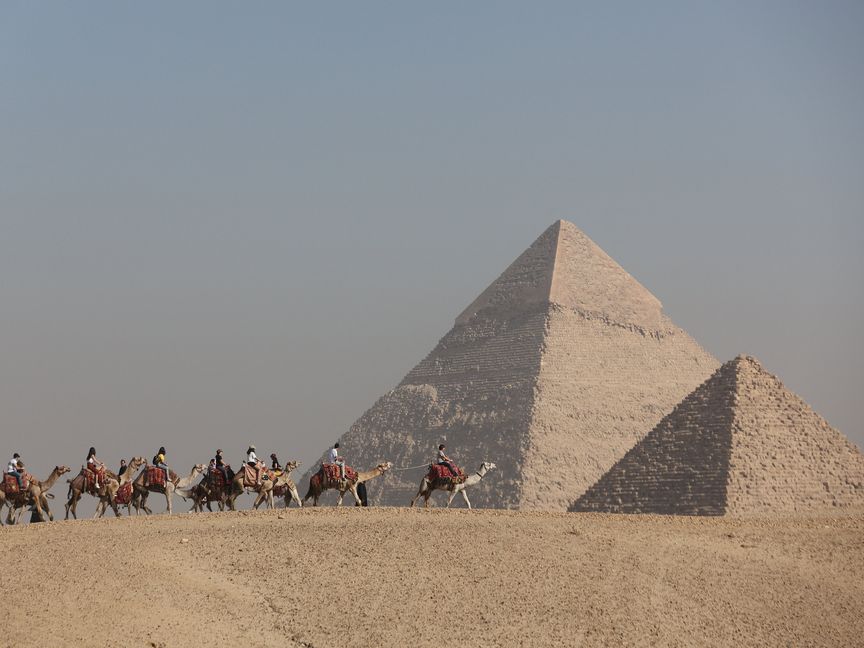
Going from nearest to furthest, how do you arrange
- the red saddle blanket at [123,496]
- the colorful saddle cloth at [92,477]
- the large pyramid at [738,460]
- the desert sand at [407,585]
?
the desert sand at [407,585]
the colorful saddle cloth at [92,477]
the red saddle blanket at [123,496]
the large pyramid at [738,460]

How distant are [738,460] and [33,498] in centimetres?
2400

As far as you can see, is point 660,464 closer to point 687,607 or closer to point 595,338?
point 687,607

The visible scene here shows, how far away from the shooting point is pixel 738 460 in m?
52.0

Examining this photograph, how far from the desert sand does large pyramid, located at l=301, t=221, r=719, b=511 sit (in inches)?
2149

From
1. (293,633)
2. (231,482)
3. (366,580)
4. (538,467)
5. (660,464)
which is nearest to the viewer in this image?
(293,633)

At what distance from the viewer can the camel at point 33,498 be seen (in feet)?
109

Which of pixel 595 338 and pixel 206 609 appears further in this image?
pixel 595 338

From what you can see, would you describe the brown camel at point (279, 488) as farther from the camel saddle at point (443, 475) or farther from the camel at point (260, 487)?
the camel saddle at point (443, 475)

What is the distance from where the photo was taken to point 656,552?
30.3m

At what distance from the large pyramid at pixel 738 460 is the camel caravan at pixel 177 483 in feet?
58.1

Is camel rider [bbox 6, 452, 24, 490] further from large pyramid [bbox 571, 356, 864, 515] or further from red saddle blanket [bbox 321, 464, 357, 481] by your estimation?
large pyramid [bbox 571, 356, 864, 515]

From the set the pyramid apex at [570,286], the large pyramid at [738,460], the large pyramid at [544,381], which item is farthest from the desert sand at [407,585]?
the pyramid apex at [570,286]

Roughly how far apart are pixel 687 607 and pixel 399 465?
6936 centimetres

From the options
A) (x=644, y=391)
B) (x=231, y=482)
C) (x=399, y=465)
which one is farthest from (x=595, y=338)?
(x=231, y=482)
